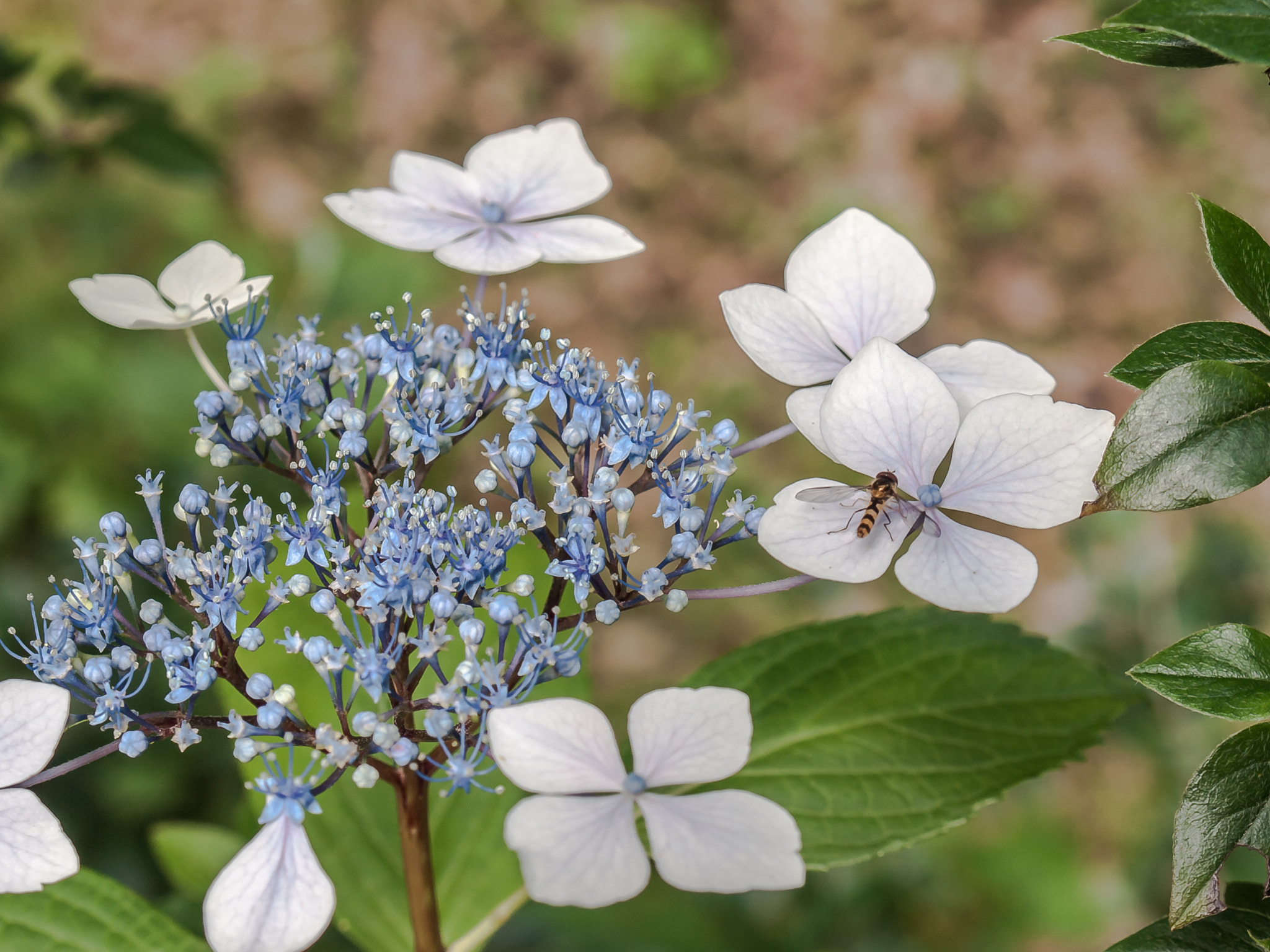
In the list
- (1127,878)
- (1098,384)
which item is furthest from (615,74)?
(1127,878)

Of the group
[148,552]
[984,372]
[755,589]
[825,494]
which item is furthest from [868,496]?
[148,552]

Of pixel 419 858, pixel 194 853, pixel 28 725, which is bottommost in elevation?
pixel 194 853

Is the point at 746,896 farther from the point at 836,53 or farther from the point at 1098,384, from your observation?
the point at 836,53

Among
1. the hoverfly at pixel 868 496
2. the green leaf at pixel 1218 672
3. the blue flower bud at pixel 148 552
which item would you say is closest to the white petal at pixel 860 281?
the hoverfly at pixel 868 496

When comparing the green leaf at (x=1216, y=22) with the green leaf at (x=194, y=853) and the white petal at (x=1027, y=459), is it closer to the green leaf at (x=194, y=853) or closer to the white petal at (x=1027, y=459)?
the white petal at (x=1027, y=459)

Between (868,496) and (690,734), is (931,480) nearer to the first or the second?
(868,496)

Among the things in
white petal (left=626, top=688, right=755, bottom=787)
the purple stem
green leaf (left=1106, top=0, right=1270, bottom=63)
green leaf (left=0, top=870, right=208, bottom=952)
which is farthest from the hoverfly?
green leaf (left=0, top=870, right=208, bottom=952)
